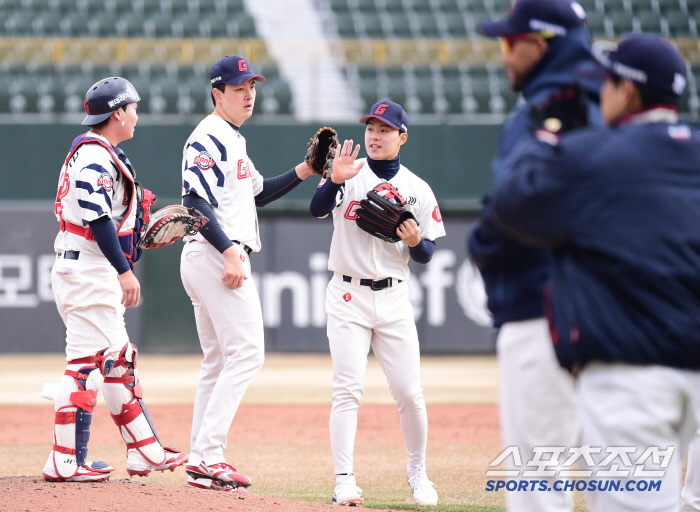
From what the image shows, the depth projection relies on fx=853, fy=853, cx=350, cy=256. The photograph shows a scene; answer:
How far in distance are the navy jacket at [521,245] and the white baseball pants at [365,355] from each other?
1848 millimetres

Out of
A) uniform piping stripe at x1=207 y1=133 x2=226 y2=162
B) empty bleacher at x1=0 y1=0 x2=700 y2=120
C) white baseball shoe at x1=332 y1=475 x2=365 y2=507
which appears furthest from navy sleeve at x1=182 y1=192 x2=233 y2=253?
empty bleacher at x1=0 y1=0 x2=700 y2=120

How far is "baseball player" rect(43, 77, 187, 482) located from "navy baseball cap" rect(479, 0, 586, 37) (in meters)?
2.15

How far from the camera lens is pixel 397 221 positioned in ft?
13.9

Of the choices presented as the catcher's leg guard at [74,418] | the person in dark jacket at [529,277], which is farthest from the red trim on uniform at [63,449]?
the person in dark jacket at [529,277]

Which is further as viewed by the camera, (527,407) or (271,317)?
(271,317)

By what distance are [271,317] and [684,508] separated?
9.11 meters

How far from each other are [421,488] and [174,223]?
1.80 metres

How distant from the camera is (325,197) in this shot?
4.35m

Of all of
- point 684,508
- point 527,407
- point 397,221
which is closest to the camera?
point 527,407

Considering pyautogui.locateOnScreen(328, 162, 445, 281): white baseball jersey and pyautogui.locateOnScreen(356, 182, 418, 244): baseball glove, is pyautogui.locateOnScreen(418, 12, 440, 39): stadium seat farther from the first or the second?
pyautogui.locateOnScreen(356, 182, 418, 244): baseball glove

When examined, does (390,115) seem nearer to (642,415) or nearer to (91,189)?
(91,189)

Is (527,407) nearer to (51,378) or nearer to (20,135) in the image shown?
(51,378)

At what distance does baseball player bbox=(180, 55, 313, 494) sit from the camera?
4094mm

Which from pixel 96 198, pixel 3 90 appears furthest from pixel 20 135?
pixel 96 198
